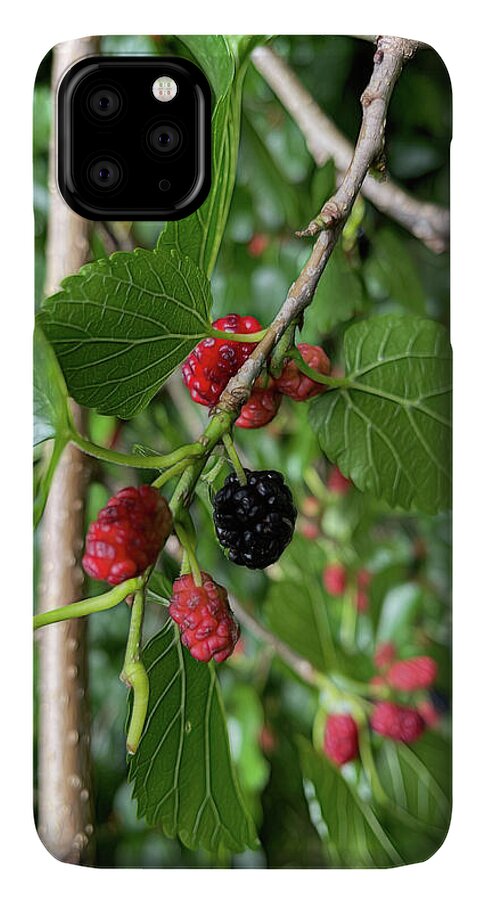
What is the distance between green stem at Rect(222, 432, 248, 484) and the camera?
0.72m

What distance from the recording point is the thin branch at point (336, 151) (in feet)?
2.41

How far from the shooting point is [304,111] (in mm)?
743

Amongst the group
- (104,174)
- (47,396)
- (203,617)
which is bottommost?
(203,617)

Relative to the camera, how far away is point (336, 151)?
74 cm

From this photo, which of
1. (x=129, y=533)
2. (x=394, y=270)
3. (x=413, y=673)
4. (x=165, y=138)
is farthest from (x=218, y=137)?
(x=413, y=673)

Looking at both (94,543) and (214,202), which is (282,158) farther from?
(94,543)

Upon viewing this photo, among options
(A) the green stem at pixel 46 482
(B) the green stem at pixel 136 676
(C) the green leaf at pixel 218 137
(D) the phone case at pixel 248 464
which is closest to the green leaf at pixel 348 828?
(D) the phone case at pixel 248 464

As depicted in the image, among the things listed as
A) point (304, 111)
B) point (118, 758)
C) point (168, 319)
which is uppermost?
point (304, 111)

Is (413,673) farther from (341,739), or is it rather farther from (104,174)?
(104,174)

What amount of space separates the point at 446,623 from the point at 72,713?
9.3 inches

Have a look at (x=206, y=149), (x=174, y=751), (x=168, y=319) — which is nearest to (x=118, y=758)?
(x=174, y=751)

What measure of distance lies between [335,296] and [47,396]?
183 millimetres

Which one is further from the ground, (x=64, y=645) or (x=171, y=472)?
(x=171, y=472)

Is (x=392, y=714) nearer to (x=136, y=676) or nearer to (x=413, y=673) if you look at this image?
(x=413, y=673)
